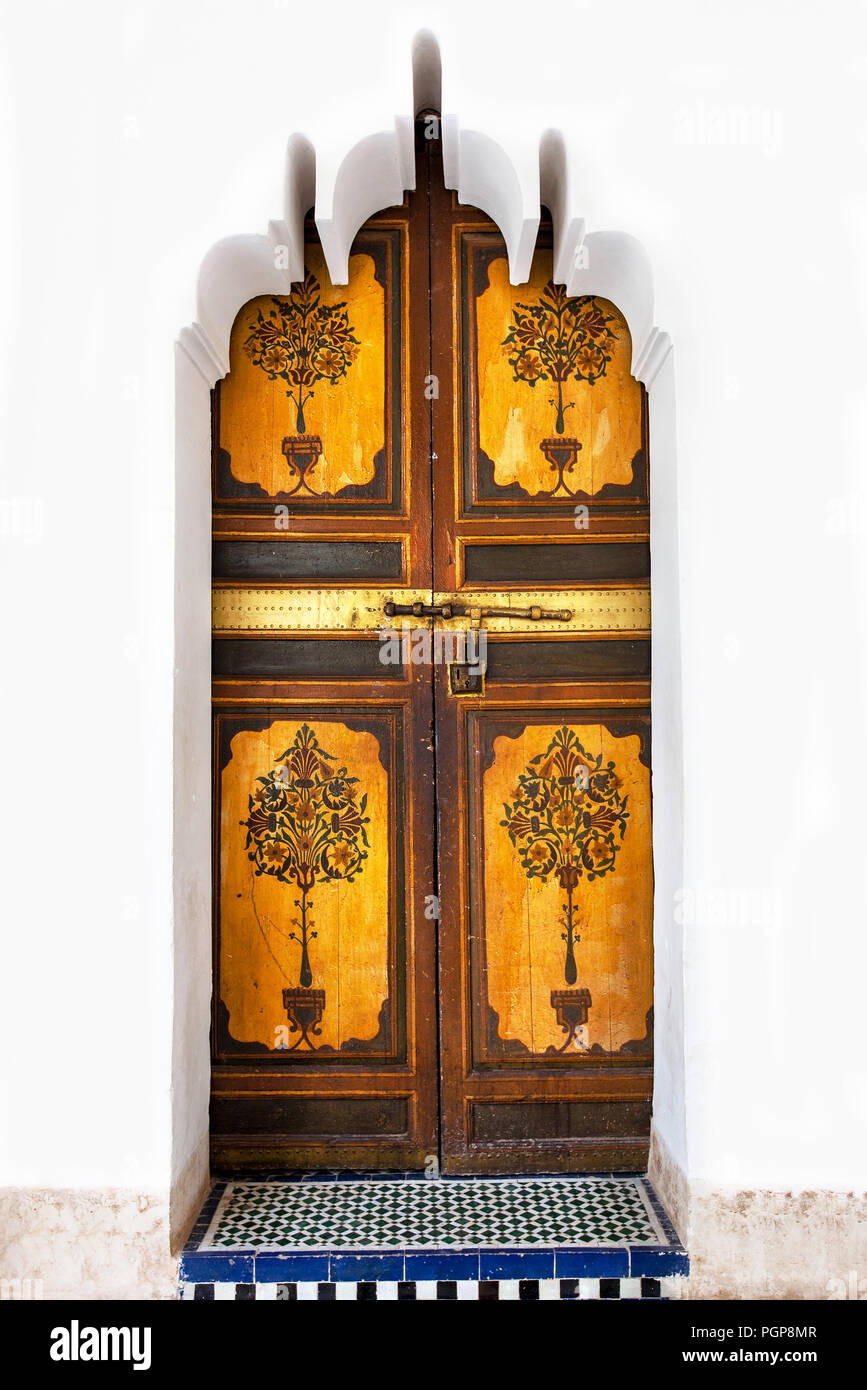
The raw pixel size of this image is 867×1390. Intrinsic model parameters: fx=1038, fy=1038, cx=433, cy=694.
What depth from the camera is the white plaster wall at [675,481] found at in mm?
2541

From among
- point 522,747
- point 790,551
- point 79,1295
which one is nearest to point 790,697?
point 790,551

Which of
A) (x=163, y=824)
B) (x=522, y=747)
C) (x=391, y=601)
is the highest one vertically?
(x=391, y=601)

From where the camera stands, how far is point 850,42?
2.61m

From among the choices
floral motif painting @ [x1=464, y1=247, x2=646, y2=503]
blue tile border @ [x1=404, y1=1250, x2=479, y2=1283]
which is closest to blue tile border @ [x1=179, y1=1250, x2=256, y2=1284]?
blue tile border @ [x1=404, y1=1250, x2=479, y2=1283]

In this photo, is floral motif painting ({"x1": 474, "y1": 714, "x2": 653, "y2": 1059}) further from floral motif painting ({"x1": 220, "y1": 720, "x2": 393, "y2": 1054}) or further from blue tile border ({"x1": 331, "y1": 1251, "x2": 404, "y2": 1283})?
blue tile border ({"x1": 331, "y1": 1251, "x2": 404, "y2": 1283})

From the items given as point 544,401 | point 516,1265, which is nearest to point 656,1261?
point 516,1265

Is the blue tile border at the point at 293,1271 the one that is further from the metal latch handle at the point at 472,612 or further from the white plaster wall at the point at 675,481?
the metal latch handle at the point at 472,612

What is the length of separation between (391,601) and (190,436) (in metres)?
0.70

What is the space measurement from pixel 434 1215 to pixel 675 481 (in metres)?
1.98

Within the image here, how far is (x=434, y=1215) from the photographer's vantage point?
8.78ft

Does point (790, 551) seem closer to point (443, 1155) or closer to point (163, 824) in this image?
point (163, 824)

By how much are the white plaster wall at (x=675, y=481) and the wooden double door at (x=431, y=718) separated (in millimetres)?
353

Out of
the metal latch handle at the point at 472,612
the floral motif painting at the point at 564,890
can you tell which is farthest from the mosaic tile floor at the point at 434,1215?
the metal latch handle at the point at 472,612

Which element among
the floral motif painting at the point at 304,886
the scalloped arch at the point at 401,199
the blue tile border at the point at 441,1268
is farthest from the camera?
the floral motif painting at the point at 304,886
